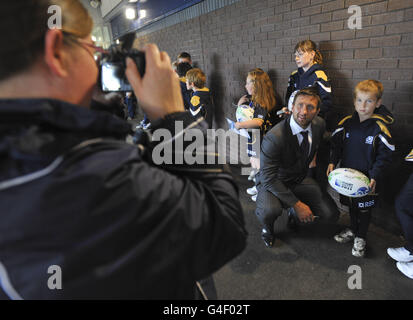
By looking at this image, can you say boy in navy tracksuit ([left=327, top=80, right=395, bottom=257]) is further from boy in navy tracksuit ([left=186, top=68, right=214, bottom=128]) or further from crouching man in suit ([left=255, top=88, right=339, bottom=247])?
boy in navy tracksuit ([left=186, top=68, right=214, bottom=128])

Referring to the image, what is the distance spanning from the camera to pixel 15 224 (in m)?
0.47

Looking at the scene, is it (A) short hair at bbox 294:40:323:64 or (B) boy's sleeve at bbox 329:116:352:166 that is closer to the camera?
(B) boy's sleeve at bbox 329:116:352:166

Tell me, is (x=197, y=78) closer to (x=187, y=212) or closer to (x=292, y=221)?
(x=292, y=221)

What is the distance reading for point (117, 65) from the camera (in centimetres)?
75

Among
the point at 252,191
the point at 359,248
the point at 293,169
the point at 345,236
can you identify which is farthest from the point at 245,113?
the point at 359,248

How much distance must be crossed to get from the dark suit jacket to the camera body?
1.98 m

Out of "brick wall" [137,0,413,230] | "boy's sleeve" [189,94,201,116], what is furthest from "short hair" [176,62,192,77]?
"boy's sleeve" [189,94,201,116]

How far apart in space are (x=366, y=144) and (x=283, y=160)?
2.47 ft

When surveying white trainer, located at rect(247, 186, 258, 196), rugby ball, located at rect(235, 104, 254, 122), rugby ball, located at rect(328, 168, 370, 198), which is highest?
rugby ball, located at rect(235, 104, 254, 122)

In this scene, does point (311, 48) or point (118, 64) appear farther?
point (311, 48)

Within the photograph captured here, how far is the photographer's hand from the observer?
0.69 meters

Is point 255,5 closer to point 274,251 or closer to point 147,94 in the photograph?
point 274,251

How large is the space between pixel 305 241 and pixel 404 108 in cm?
161
